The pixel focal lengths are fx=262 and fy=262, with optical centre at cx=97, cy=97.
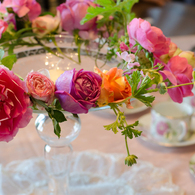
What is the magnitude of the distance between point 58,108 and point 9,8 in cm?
29

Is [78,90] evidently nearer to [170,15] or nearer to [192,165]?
[192,165]

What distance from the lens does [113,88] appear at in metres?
0.29

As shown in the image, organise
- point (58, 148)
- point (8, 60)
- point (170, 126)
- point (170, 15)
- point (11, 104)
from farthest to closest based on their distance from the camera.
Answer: point (170, 15) < point (170, 126) < point (58, 148) < point (8, 60) < point (11, 104)

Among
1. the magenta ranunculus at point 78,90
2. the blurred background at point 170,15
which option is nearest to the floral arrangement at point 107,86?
the magenta ranunculus at point 78,90

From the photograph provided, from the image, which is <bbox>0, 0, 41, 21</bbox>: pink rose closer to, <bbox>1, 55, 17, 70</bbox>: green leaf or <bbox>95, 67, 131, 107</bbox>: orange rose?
<bbox>1, 55, 17, 70</bbox>: green leaf

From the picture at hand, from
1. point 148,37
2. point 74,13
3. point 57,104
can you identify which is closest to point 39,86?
point 57,104

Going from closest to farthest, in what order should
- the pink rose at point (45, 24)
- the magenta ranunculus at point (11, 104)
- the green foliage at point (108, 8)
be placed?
1. the magenta ranunculus at point (11, 104)
2. the green foliage at point (108, 8)
3. the pink rose at point (45, 24)

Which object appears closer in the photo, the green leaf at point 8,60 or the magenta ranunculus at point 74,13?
the green leaf at point 8,60

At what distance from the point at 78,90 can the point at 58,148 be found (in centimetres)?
22

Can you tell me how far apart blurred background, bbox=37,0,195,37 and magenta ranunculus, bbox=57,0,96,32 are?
1384mm

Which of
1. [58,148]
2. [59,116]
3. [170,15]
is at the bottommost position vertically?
[170,15]

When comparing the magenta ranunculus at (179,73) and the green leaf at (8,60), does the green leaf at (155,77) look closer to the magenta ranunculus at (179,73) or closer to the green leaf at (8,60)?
the magenta ranunculus at (179,73)

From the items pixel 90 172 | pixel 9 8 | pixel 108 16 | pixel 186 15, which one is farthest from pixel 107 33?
pixel 186 15

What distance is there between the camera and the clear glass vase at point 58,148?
41 cm
